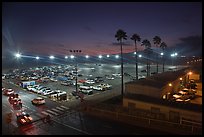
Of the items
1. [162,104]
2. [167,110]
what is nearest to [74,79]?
[162,104]

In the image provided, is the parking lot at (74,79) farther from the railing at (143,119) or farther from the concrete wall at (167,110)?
the concrete wall at (167,110)

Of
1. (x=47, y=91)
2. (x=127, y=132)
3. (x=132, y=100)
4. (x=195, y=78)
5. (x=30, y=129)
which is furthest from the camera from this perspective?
(x=195, y=78)

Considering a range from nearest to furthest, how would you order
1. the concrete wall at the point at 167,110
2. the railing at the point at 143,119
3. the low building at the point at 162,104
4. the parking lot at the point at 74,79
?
the railing at the point at 143,119 < the concrete wall at the point at 167,110 < the low building at the point at 162,104 < the parking lot at the point at 74,79

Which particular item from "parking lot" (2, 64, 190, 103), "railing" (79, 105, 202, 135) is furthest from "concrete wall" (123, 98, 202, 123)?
"parking lot" (2, 64, 190, 103)

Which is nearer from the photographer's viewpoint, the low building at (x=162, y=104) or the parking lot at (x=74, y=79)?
the low building at (x=162, y=104)

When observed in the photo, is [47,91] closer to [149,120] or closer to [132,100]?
[132,100]

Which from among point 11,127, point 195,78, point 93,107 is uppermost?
point 195,78

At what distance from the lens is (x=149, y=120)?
26.6 meters

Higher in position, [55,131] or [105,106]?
[105,106]

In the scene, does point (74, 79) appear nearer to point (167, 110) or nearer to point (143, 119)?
point (143, 119)

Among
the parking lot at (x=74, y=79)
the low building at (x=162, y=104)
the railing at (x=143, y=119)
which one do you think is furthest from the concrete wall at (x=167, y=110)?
the parking lot at (x=74, y=79)

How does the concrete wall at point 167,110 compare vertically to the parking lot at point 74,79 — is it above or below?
below

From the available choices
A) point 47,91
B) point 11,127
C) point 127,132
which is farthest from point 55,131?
point 47,91

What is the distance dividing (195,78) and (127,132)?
4216cm
